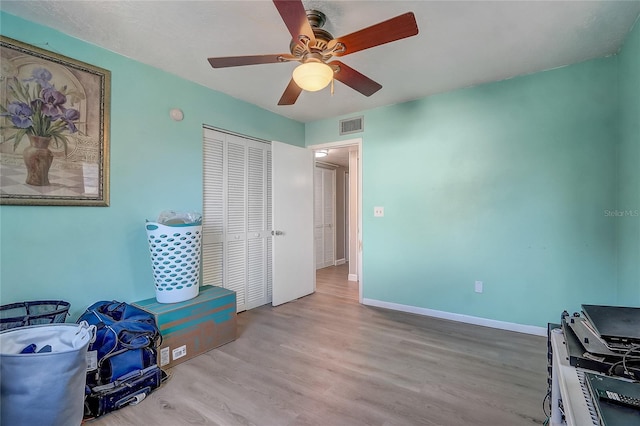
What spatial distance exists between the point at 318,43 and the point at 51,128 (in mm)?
1911

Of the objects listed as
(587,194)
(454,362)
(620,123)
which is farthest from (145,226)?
(620,123)

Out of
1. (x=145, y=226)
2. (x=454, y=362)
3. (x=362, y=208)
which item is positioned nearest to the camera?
(x=454, y=362)

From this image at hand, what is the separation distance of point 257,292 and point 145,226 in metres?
1.62

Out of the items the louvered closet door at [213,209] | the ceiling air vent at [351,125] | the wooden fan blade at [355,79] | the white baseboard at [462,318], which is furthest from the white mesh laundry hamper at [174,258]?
the ceiling air vent at [351,125]

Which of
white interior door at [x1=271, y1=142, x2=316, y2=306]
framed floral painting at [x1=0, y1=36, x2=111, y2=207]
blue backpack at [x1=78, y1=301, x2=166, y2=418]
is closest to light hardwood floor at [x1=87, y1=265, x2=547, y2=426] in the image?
blue backpack at [x1=78, y1=301, x2=166, y2=418]

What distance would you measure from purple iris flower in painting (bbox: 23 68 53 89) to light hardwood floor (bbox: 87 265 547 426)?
7.10 ft

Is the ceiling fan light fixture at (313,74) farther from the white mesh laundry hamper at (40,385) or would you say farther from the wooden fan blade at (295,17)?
the white mesh laundry hamper at (40,385)

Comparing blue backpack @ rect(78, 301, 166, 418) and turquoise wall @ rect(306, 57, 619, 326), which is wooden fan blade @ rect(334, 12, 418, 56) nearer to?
turquoise wall @ rect(306, 57, 619, 326)

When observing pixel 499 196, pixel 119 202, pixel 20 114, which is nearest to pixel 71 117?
pixel 20 114

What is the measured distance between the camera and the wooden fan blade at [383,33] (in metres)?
1.35

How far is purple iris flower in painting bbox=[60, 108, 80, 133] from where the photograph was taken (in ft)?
6.67

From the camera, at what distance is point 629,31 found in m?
2.02

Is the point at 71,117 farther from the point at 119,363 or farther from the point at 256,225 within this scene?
the point at 256,225

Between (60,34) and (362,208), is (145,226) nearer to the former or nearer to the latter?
(60,34)
